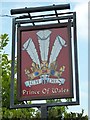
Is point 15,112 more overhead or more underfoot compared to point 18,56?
more underfoot

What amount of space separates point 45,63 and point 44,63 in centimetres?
2

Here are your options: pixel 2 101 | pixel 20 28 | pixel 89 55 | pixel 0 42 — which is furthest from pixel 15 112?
pixel 20 28

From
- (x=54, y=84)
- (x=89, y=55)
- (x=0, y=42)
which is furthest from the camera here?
(x=0, y=42)

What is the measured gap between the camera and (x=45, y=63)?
5.55 meters

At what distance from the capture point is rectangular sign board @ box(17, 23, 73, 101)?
5.46 meters

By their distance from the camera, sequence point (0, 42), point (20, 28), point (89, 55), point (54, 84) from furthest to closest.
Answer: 1. point (0, 42)
2. point (89, 55)
3. point (20, 28)
4. point (54, 84)

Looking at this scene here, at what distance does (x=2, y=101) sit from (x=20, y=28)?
560cm

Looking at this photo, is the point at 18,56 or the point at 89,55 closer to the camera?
the point at 18,56

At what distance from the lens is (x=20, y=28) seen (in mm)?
6000

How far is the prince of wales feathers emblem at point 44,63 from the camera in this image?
5488mm

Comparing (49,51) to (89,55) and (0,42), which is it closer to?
(89,55)

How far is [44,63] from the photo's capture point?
556 centimetres

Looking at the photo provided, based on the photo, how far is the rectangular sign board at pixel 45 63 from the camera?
5.46m

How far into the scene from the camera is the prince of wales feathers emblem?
5.49 metres
